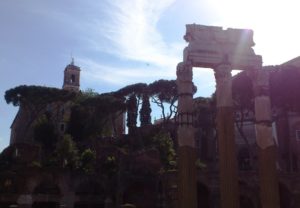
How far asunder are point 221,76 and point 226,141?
1.51 m

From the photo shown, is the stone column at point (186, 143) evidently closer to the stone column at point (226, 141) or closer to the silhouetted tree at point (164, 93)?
the stone column at point (226, 141)

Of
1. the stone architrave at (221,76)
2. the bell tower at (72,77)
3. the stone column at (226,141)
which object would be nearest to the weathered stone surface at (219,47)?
the stone architrave at (221,76)

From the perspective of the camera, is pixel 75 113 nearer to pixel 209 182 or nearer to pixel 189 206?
pixel 209 182

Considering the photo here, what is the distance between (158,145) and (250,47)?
67.8 ft

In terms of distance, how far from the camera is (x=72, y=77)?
5784 cm

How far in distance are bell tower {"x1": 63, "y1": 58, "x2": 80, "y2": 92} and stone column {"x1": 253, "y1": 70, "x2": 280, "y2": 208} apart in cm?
4764

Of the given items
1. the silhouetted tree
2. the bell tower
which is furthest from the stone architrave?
the bell tower

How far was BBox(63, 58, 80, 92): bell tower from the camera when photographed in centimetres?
5688

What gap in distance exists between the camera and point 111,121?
43219 mm

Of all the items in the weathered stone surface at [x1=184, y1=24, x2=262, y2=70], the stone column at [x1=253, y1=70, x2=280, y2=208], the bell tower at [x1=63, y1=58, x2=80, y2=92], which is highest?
the bell tower at [x1=63, y1=58, x2=80, y2=92]

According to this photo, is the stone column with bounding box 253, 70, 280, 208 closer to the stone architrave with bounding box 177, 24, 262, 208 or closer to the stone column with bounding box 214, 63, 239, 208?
the stone architrave with bounding box 177, 24, 262, 208

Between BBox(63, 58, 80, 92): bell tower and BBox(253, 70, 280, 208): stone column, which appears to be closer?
BBox(253, 70, 280, 208): stone column

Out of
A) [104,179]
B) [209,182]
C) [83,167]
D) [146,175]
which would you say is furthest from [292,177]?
[83,167]

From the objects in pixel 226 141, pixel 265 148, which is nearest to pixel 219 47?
pixel 226 141
